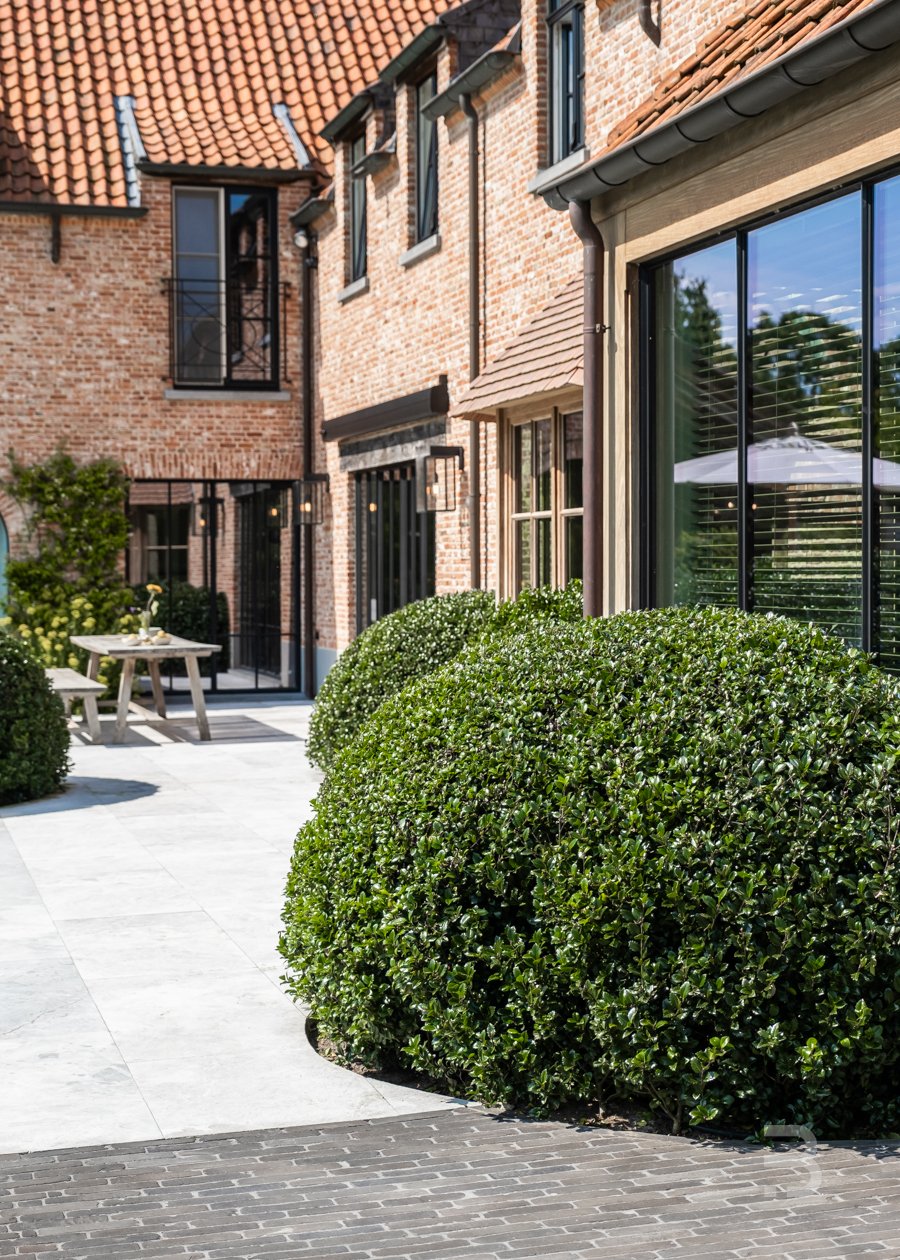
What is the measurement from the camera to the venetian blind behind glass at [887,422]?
20.9 ft

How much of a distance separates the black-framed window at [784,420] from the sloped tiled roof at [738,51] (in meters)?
0.68

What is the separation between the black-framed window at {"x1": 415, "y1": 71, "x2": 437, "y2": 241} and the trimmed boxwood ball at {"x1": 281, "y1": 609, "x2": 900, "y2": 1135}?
11351 mm

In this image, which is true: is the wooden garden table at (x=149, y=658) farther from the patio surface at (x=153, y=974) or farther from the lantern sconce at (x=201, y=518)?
the lantern sconce at (x=201, y=518)

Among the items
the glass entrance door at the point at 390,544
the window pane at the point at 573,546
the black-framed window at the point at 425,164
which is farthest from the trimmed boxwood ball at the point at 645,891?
the black-framed window at the point at 425,164

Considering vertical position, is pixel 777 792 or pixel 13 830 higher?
pixel 777 792

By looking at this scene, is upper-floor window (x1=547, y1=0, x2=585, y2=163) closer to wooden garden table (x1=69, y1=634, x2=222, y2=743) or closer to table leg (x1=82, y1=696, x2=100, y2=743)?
wooden garden table (x1=69, y1=634, x2=222, y2=743)

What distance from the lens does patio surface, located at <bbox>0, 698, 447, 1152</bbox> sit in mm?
5344

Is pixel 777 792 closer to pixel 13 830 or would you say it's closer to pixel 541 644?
pixel 541 644

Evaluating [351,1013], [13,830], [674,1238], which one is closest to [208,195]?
[13,830]

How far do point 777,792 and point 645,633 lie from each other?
1.14 meters

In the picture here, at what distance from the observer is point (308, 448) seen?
21547 millimetres

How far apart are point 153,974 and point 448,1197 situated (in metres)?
2.94

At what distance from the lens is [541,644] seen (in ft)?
20.5

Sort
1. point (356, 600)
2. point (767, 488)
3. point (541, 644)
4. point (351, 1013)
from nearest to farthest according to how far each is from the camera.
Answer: point (351, 1013)
point (541, 644)
point (767, 488)
point (356, 600)
